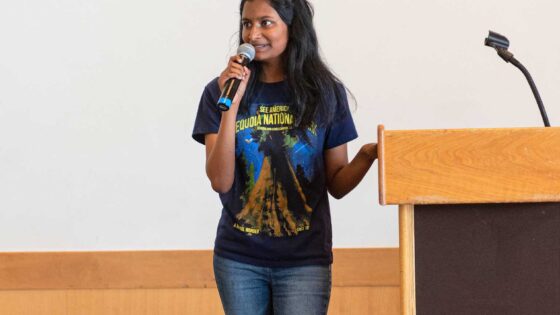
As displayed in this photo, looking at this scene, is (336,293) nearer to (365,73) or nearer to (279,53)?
(365,73)

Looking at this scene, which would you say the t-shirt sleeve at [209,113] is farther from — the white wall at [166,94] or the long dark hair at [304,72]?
the white wall at [166,94]

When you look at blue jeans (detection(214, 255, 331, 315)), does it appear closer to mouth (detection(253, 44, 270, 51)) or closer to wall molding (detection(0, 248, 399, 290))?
mouth (detection(253, 44, 270, 51))

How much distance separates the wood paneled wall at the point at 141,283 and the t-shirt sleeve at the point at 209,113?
142cm

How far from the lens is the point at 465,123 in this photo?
349 cm

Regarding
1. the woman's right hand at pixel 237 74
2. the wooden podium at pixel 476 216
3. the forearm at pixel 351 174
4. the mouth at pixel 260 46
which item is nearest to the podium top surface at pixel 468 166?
the wooden podium at pixel 476 216

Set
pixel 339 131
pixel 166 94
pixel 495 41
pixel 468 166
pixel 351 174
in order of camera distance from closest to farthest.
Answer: pixel 468 166 < pixel 495 41 < pixel 351 174 < pixel 339 131 < pixel 166 94

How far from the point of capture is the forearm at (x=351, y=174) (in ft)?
6.84

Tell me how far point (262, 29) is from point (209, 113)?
25 centimetres

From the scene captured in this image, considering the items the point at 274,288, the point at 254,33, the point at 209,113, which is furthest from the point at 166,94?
the point at 274,288

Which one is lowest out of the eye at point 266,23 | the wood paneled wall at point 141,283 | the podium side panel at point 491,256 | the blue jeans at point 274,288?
the wood paneled wall at point 141,283

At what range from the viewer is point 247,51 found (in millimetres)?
2152

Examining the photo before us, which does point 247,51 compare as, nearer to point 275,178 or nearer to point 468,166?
point 275,178

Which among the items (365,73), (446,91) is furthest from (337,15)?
(446,91)

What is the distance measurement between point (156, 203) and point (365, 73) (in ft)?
3.16
